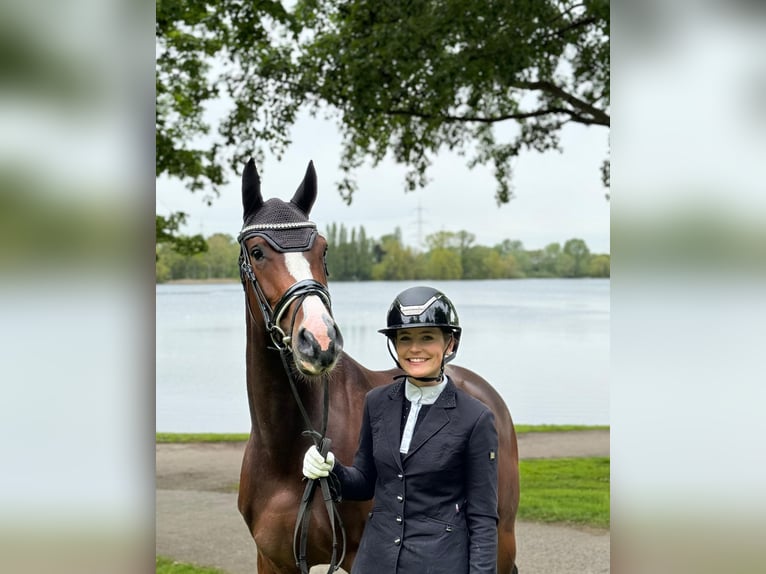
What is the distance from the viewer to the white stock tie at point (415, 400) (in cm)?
271

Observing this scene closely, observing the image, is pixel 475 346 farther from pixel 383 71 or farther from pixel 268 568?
pixel 268 568

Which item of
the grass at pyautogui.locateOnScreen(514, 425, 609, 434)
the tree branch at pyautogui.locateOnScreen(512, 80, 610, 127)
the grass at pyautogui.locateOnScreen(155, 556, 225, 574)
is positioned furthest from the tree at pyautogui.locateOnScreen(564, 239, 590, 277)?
the grass at pyautogui.locateOnScreen(155, 556, 225, 574)

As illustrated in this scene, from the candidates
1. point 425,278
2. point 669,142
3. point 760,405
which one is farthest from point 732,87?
point 425,278

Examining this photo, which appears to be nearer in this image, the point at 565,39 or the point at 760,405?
the point at 760,405

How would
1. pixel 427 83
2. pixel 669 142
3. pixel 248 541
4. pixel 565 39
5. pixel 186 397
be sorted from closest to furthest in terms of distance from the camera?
pixel 669 142 < pixel 248 541 < pixel 427 83 < pixel 565 39 < pixel 186 397

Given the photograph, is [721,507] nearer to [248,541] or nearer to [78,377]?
[78,377]

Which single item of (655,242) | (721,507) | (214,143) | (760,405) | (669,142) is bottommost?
(721,507)

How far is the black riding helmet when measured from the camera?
267 centimetres

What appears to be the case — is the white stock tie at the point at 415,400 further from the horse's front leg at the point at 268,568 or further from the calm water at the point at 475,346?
the calm water at the point at 475,346

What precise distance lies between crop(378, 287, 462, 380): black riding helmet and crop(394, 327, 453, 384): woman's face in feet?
0.12

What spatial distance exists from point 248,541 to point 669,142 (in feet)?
20.2

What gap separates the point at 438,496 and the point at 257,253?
115 cm

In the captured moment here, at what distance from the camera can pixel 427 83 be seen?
7.88m

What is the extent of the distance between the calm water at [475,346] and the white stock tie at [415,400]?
Answer: 42.5ft
